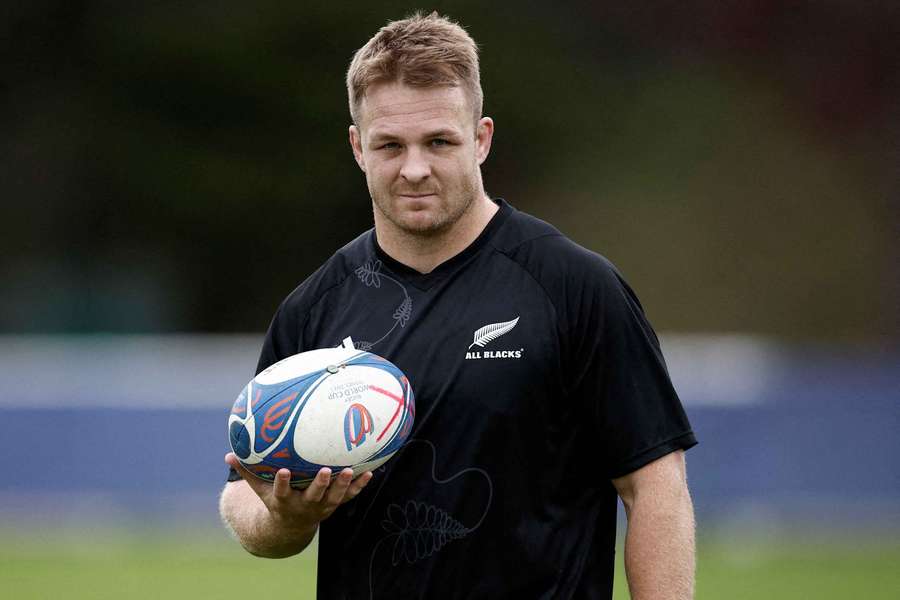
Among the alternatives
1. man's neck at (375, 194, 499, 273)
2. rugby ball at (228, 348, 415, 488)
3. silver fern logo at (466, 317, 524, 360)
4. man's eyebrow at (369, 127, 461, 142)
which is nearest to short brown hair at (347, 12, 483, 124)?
man's eyebrow at (369, 127, 461, 142)

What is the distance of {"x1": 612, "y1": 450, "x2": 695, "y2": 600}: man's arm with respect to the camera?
379cm

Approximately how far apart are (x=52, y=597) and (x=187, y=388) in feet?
9.31

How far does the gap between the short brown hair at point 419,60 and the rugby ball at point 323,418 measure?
733 millimetres

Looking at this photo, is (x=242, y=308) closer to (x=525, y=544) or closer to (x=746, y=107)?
(x=746, y=107)

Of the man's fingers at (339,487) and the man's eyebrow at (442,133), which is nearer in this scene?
the man's fingers at (339,487)

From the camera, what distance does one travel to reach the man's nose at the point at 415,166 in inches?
154

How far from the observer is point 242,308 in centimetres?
2453

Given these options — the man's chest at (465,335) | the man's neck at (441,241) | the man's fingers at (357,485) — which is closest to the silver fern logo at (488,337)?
the man's chest at (465,335)

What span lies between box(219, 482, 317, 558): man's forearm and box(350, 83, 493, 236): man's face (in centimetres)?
89

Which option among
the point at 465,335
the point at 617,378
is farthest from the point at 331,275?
the point at 617,378

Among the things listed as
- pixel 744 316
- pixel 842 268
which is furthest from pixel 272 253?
pixel 842 268

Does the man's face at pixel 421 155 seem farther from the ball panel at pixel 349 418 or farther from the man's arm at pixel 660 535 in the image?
the man's arm at pixel 660 535

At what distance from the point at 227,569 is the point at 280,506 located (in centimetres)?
759

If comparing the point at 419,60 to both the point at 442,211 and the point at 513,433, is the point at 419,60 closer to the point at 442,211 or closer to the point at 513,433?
the point at 442,211
